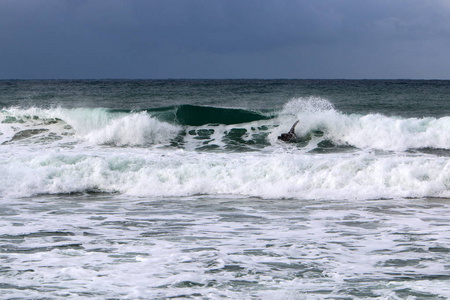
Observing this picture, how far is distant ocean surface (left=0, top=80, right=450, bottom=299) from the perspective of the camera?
19.1ft

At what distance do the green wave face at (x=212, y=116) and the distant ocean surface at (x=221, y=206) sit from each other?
0.08 m

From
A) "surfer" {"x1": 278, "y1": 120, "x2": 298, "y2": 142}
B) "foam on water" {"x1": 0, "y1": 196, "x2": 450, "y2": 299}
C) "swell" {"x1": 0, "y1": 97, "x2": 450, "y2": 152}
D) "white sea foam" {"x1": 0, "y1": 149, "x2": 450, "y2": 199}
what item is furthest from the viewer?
"surfer" {"x1": 278, "y1": 120, "x2": 298, "y2": 142}

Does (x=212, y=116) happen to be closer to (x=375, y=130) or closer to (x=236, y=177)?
(x=375, y=130)

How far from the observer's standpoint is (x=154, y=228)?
8070mm

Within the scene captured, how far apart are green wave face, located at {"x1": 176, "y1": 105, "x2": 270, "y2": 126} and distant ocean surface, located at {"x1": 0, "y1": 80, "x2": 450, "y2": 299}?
75mm

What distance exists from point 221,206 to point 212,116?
32.8 ft

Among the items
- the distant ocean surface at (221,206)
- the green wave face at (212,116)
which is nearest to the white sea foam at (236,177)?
the distant ocean surface at (221,206)

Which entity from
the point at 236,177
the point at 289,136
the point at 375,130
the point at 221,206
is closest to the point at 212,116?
the point at 289,136

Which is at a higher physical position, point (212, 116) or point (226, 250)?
point (212, 116)

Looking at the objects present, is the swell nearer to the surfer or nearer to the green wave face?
the green wave face

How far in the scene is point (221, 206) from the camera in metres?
9.80

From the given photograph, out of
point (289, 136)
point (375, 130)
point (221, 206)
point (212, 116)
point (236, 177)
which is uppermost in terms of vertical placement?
point (212, 116)

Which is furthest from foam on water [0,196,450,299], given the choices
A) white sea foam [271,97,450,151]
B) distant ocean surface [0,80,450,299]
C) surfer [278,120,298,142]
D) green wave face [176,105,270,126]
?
green wave face [176,105,270,126]

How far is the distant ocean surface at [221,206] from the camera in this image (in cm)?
583
